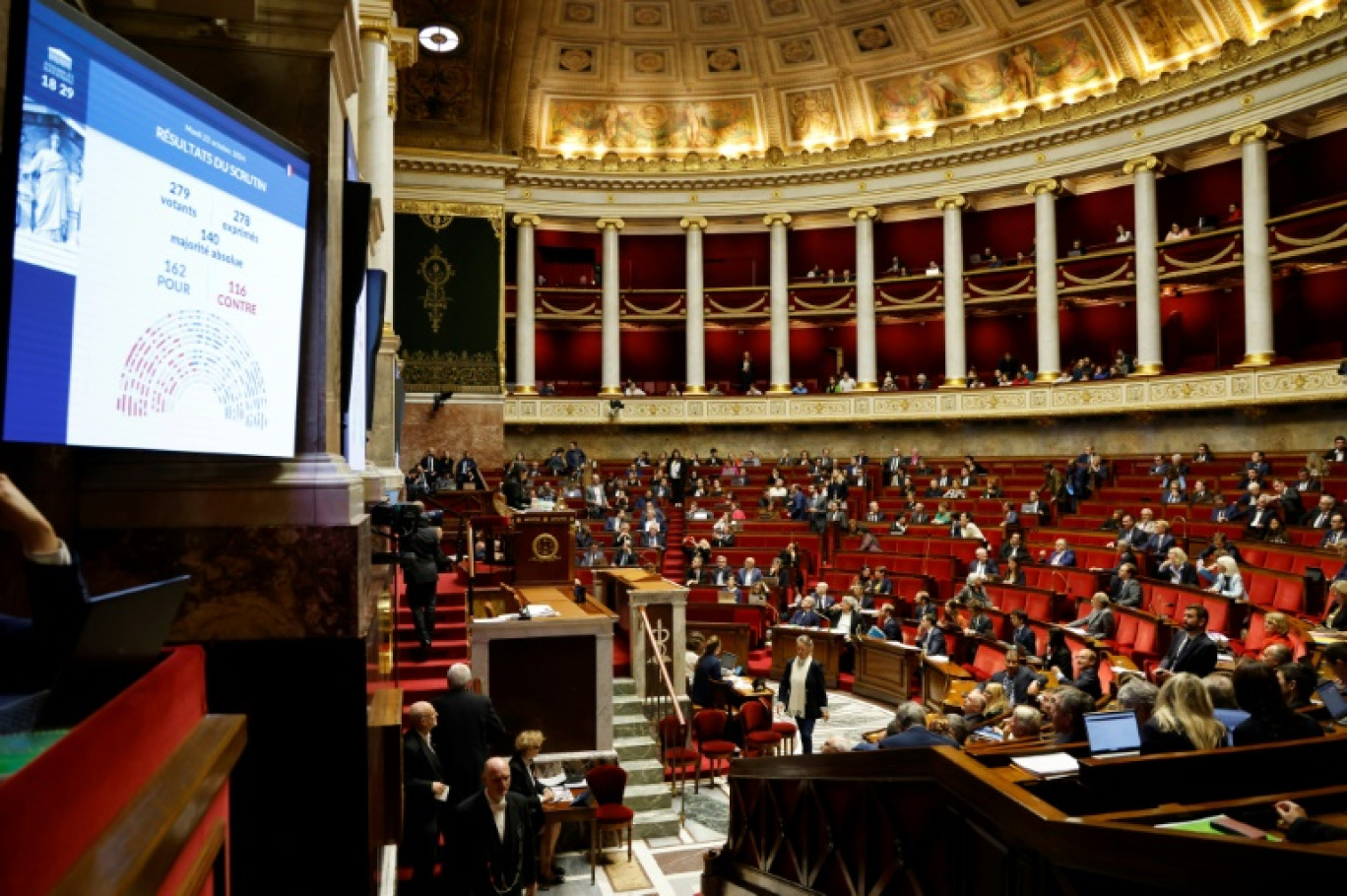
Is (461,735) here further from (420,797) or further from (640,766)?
(640,766)

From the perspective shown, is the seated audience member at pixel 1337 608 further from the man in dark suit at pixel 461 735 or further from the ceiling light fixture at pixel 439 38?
the ceiling light fixture at pixel 439 38

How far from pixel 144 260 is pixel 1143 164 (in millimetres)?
23375

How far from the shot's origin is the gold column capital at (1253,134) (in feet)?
63.5

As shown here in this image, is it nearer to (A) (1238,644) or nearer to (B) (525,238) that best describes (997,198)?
(B) (525,238)

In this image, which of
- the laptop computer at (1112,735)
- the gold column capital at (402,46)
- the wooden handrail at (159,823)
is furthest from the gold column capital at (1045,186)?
the wooden handrail at (159,823)

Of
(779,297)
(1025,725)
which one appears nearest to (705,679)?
(1025,725)

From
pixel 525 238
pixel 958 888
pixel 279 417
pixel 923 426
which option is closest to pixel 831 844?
pixel 958 888

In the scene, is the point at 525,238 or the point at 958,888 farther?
the point at 525,238

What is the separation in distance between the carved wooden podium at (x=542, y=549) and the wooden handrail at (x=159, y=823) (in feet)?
34.8

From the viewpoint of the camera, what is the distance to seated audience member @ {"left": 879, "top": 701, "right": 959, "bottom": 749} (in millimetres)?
5648

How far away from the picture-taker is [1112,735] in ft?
12.3

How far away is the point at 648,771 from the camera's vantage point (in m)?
9.69

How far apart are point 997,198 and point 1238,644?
18.7 metres

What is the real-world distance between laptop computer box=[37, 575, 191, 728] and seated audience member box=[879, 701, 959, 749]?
4644mm
